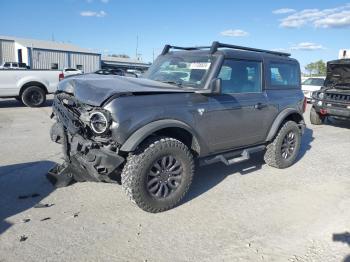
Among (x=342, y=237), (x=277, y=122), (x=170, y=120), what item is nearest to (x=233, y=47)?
(x=277, y=122)

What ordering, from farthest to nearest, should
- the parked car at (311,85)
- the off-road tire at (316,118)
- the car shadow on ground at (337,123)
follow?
the parked car at (311,85) → the car shadow on ground at (337,123) → the off-road tire at (316,118)

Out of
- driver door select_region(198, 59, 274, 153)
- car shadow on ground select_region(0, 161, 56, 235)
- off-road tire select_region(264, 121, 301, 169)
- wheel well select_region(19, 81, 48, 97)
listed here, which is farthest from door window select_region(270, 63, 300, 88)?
wheel well select_region(19, 81, 48, 97)

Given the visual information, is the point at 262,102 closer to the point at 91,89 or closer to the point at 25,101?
the point at 91,89

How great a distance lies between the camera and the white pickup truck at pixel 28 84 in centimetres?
1269

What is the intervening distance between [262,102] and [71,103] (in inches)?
115

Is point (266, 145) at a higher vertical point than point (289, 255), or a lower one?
higher

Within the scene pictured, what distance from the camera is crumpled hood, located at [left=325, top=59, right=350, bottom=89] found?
10.4 metres

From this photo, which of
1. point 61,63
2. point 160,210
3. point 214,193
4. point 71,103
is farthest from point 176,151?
point 61,63

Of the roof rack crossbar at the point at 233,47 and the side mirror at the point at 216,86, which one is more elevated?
the roof rack crossbar at the point at 233,47

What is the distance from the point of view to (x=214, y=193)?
4.84m

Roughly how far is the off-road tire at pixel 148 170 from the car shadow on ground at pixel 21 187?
4.14 ft

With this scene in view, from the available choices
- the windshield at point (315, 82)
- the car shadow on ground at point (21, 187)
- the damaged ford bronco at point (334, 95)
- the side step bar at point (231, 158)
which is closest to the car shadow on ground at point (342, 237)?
the side step bar at point (231, 158)

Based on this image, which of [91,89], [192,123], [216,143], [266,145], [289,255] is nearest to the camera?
[289,255]

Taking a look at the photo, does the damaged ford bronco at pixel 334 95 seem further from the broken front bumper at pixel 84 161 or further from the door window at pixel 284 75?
the broken front bumper at pixel 84 161
